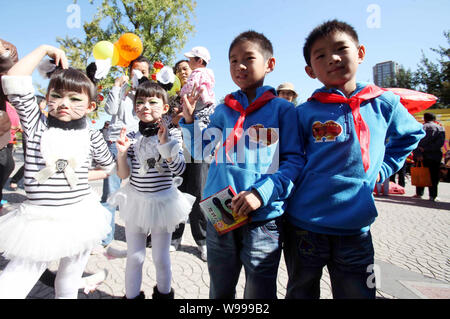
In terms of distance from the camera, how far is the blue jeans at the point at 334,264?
130 centimetres

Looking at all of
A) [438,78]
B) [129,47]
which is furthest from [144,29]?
[438,78]

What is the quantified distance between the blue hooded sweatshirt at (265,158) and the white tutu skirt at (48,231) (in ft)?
2.61

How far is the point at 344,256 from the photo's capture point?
1323 millimetres

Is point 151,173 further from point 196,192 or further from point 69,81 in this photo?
point 196,192

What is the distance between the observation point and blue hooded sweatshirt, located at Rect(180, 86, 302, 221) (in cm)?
136

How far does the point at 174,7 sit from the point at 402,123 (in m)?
17.1

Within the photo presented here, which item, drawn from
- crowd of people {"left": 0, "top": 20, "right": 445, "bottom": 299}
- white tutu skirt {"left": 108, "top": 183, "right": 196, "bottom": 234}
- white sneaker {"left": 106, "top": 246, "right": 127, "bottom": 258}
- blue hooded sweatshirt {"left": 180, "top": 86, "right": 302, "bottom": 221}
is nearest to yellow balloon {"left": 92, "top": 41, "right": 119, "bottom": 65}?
crowd of people {"left": 0, "top": 20, "right": 445, "bottom": 299}

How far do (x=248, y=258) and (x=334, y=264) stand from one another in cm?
48

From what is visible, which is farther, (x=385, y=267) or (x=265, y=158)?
(x=385, y=267)

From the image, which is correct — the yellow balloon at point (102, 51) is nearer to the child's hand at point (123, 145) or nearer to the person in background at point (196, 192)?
the person in background at point (196, 192)

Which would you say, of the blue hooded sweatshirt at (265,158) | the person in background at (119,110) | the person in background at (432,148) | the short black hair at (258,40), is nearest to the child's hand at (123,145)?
the blue hooded sweatshirt at (265,158)

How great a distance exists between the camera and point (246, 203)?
4.11 ft

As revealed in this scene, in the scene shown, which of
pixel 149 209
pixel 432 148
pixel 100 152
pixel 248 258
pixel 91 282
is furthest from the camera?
pixel 432 148
